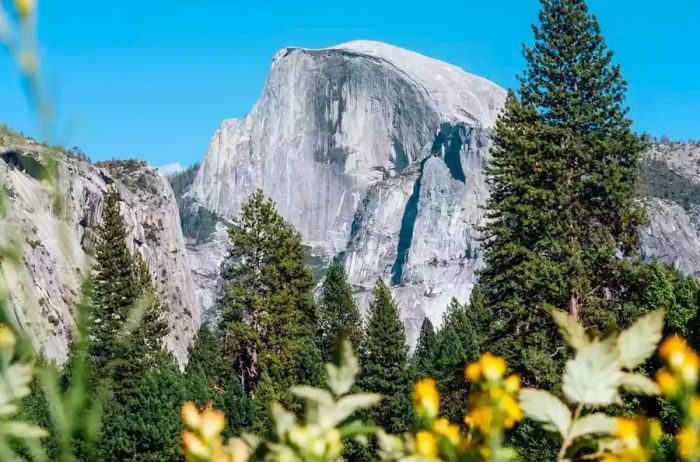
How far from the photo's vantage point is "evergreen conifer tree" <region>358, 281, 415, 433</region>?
107 ft

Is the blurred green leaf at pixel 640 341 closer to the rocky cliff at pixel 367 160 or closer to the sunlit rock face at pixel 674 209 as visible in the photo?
the sunlit rock face at pixel 674 209

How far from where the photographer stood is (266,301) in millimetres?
26828

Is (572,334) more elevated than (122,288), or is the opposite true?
(122,288)

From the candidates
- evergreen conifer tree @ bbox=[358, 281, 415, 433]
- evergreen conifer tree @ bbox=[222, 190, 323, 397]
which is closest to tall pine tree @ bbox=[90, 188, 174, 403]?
evergreen conifer tree @ bbox=[222, 190, 323, 397]

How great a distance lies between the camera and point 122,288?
28.5 metres

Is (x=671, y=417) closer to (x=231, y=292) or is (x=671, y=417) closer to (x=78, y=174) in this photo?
(x=231, y=292)

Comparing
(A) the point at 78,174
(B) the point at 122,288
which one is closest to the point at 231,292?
(B) the point at 122,288

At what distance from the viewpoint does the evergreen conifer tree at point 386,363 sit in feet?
107

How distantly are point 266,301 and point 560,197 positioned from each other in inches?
514

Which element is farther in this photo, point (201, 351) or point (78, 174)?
point (78, 174)

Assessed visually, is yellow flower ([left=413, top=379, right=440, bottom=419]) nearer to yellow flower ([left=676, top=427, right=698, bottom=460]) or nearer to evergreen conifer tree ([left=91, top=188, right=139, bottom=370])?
yellow flower ([left=676, top=427, right=698, bottom=460])

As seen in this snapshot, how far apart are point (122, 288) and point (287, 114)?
147 metres

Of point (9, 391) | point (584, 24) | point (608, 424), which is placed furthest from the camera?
point (584, 24)

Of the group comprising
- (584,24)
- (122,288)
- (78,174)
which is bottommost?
(122,288)
